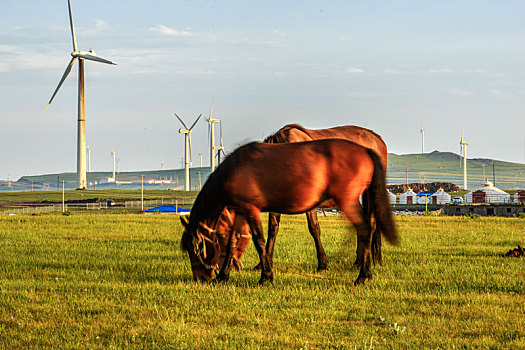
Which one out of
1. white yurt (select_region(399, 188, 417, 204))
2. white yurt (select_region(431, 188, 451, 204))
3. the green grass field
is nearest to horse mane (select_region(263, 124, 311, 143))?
the green grass field

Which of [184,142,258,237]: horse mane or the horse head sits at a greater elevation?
[184,142,258,237]: horse mane

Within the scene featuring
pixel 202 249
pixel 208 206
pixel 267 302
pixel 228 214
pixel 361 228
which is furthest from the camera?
pixel 228 214

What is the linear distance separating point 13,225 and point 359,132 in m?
20.1

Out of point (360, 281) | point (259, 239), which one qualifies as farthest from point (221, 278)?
point (360, 281)

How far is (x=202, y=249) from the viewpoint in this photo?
40.6ft

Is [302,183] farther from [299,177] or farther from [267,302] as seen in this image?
[267,302]

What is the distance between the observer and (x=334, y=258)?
51.6 ft

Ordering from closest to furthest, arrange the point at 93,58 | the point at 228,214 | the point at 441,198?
the point at 228,214, the point at 93,58, the point at 441,198

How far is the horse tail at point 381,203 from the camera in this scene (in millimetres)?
11844

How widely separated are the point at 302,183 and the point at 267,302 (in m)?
2.65

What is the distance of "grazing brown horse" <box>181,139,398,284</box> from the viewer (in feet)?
37.9

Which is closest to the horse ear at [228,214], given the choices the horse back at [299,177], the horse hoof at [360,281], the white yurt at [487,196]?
the horse back at [299,177]

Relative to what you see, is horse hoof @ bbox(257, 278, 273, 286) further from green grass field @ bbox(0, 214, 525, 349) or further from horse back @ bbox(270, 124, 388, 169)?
horse back @ bbox(270, 124, 388, 169)

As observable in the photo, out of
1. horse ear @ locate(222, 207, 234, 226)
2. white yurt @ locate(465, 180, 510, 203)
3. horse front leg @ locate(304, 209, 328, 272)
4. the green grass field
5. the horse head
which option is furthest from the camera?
white yurt @ locate(465, 180, 510, 203)
